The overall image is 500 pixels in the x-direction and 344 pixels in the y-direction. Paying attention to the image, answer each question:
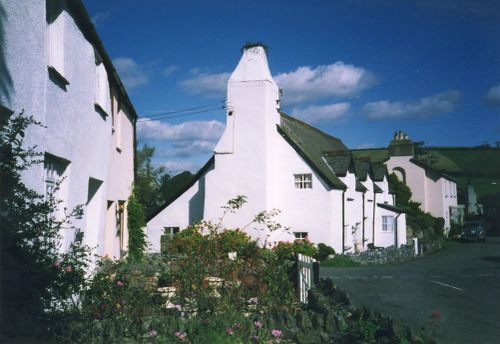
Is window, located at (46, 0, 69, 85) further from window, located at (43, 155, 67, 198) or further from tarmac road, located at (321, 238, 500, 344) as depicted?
tarmac road, located at (321, 238, 500, 344)

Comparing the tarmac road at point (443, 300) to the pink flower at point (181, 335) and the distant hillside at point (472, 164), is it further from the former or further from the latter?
the distant hillside at point (472, 164)

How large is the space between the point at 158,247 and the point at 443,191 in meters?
33.3

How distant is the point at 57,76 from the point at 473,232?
45016mm

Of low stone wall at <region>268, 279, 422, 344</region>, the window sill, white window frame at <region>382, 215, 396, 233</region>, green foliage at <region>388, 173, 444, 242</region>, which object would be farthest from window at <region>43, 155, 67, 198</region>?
green foliage at <region>388, 173, 444, 242</region>

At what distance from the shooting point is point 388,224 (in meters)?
37.8

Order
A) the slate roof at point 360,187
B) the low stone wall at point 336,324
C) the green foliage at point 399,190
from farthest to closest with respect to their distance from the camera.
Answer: the green foliage at point 399,190, the slate roof at point 360,187, the low stone wall at point 336,324

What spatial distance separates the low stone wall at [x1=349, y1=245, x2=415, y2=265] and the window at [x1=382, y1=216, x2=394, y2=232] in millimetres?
4299

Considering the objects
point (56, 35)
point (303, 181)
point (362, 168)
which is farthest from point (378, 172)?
point (56, 35)

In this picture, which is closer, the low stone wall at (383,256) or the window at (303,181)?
the low stone wall at (383,256)

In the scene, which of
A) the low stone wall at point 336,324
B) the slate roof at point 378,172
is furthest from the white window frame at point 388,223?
the low stone wall at point 336,324

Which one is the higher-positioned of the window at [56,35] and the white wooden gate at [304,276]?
the window at [56,35]

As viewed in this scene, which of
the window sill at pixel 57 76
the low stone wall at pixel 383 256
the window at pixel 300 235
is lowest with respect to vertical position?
the low stone wall at pixel 383 256

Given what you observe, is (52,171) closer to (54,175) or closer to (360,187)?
(54,175)

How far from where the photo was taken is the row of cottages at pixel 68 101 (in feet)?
20.3
